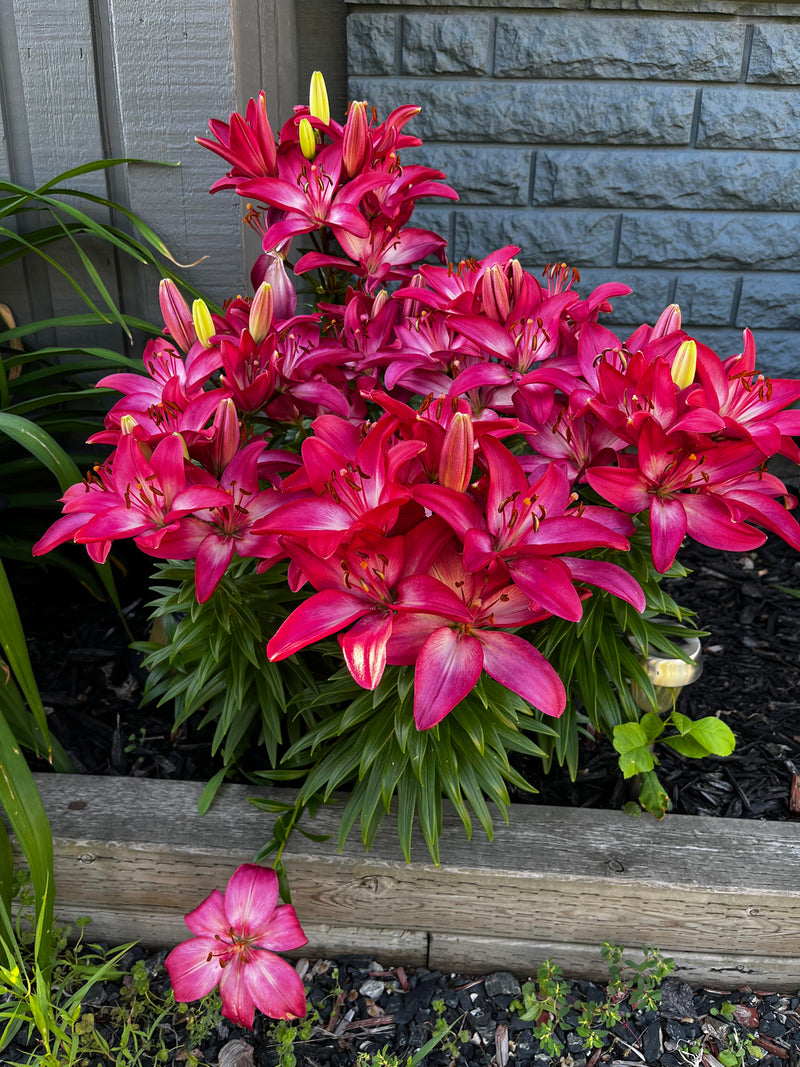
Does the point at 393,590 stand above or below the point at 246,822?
above

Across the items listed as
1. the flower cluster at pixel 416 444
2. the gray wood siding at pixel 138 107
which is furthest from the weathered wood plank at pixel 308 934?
the gray wood siding at pixel 138 107

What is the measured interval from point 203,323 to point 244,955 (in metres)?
0.73

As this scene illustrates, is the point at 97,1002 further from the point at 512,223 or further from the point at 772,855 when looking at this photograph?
the point at 512,223

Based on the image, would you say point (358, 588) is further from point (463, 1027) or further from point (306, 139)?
point (463, 1027)

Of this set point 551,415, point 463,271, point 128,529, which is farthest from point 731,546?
point 128,529

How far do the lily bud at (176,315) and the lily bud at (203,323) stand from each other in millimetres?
60

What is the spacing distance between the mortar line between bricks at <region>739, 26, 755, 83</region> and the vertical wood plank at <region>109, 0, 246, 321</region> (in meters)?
1.37

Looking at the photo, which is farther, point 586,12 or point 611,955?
point 586,12

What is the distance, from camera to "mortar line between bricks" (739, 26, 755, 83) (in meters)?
1.96

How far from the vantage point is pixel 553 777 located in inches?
54.1

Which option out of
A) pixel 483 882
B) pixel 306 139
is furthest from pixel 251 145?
pixel 483 882

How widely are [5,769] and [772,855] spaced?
107 centimetres

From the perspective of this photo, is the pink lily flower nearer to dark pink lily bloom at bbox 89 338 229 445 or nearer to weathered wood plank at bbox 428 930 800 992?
dark pink lily bloom at bbox 89 338 229 445

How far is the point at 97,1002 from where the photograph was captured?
3.78 ft
